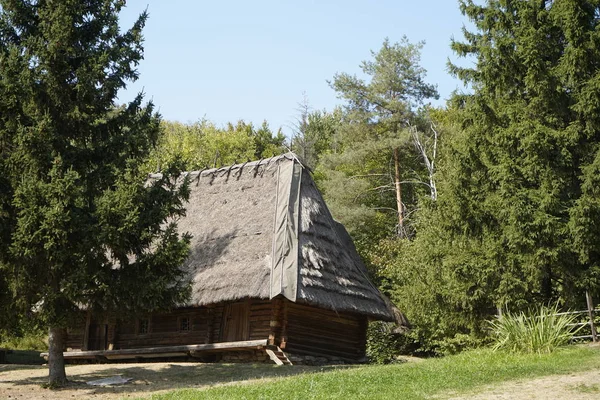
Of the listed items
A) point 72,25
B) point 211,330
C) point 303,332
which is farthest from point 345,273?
point 72,25

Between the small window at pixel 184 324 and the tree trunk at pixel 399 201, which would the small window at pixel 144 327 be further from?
the tree trunk at pixel 399 201

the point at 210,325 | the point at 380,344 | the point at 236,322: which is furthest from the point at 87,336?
the point at 380,344

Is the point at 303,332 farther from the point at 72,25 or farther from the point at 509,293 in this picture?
the point at 72,25

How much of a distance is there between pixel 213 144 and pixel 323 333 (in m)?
34.9

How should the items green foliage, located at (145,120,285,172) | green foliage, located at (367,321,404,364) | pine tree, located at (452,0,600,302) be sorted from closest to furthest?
pine tree, located at (452,0,600,302)
green foliage, located at (367,321,404,364)
green foliage, located at (145,120,285,172)

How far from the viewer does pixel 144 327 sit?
25.5 meters

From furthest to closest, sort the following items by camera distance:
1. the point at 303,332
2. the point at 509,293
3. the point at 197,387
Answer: the point at 303,332, the point at 509,293, the point at 197,387

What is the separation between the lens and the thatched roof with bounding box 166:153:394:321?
22.1 metres

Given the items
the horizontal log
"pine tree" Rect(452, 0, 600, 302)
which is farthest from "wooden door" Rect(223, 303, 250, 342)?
"pine tree" Rect(452, 0, 600, 302)

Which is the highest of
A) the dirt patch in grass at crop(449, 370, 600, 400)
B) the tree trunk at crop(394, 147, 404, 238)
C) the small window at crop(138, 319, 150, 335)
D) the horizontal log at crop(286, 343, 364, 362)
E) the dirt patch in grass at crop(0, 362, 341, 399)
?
the tree trunk at crop(394, 147, 404, 238)

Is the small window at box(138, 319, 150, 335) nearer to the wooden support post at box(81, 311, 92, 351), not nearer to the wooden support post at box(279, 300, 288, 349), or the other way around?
the wooden support post at box(81, 311, 92, 351)

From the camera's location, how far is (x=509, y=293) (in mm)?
21062

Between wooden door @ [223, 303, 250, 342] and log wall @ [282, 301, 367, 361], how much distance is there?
4.85ft

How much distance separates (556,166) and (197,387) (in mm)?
12292
